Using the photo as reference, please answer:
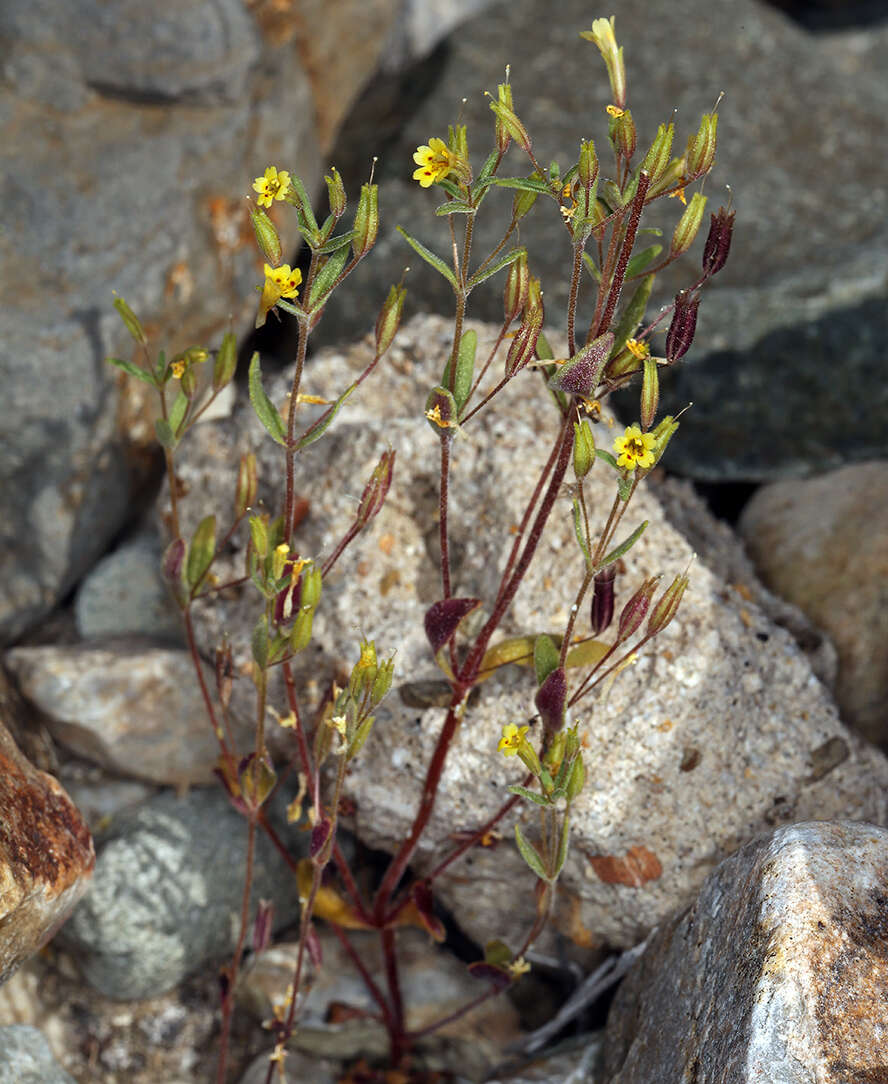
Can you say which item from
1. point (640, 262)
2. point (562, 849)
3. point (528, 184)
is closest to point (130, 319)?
point (528, 184)

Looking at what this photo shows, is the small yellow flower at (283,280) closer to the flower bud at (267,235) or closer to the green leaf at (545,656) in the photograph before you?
the flower bud at (267,235)

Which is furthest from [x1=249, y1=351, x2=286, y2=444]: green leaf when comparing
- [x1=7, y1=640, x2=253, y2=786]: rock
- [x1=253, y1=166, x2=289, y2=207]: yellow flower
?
[x1=7, y1=640, x2=253, y2=786]: rock

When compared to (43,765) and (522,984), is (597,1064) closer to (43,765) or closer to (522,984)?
(522,984)

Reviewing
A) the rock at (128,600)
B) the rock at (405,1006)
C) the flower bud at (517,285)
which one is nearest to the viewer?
the flower bud at (517,285)

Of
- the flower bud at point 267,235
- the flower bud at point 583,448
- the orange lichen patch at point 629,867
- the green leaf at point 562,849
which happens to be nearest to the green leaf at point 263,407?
the flower bud at point 267,235

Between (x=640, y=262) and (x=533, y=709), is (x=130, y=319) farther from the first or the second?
(x=533, y=709)
